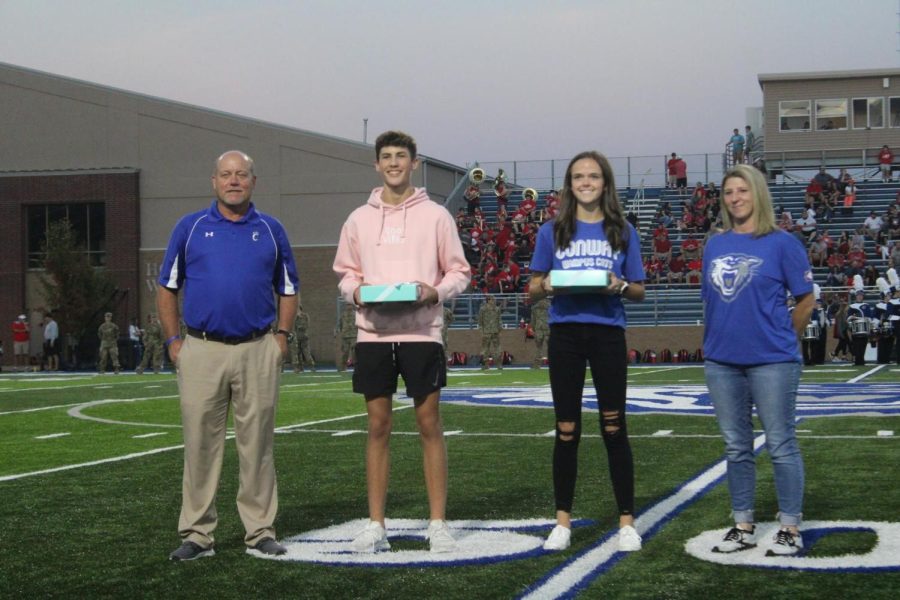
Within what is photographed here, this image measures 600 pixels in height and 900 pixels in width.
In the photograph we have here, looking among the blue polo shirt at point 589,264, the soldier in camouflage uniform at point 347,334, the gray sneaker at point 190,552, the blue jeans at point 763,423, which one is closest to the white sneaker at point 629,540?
the blue jeans at point 763,423

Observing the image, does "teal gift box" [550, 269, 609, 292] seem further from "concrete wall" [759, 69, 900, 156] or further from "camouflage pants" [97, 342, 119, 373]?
"concrete wall" [759, 69, 900, 156]

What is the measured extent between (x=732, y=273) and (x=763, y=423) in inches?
27.8

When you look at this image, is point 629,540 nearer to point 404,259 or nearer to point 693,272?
point 404,259

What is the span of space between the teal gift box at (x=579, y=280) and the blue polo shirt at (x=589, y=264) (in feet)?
0.81

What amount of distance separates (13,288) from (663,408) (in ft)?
118

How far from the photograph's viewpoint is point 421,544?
21.2ft

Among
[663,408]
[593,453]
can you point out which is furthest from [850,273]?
[593,453]

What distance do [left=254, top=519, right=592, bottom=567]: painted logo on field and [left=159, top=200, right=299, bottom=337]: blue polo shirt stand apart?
1103mm

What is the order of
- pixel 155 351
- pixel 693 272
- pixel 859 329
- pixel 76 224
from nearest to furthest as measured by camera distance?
pixel 859 329 < pixel 155 351 < pixel 693 272 < pixel 76 224

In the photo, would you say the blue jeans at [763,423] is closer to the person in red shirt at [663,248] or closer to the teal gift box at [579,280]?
the teal gift box at [579,280]

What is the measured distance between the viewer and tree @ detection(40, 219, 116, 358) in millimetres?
42750

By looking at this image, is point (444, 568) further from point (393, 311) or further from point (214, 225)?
point (214, 225)

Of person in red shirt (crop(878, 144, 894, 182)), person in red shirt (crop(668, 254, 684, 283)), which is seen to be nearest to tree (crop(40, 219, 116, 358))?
person in red shirt (crop(668, 254, 684, 283))

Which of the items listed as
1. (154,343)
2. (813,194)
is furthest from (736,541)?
(813,194)
